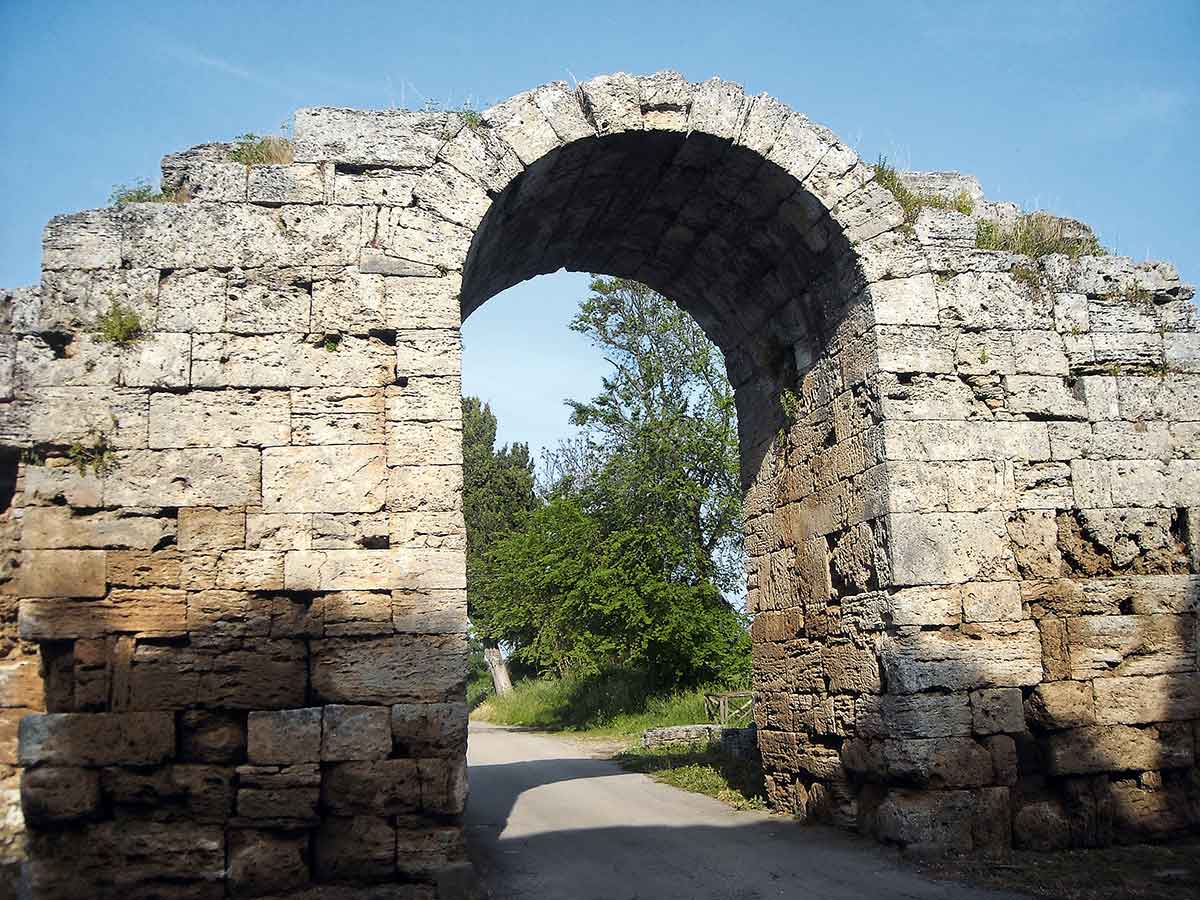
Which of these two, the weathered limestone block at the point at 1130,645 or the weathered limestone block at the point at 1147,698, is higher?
the weathered limestone block at the point at 1130,645

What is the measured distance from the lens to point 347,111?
22.6ft

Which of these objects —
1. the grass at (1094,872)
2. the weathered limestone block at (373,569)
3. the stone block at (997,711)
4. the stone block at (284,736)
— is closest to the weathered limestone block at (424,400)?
the weathered limestone block at (373,569)

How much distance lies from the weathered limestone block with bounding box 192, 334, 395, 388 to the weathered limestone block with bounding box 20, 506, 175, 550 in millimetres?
918

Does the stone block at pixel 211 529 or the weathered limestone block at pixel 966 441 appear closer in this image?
the stone block at pixel 211 529

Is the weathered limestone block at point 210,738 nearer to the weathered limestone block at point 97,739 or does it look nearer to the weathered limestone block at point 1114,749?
the weathered limestone block at point 97,739

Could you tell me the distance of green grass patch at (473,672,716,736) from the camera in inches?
735

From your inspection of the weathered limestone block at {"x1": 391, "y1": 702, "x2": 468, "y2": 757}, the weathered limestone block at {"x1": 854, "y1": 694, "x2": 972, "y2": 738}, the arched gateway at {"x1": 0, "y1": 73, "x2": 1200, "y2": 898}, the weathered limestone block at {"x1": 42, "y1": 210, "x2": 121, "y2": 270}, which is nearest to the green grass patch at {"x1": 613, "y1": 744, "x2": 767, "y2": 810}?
the arched gateway at {"x1": 0, "y1": 73, "x2": 1200, "y2": 898}

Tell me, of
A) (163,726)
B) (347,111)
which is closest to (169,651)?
(163,726)

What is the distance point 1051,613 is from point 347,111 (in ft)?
19.9

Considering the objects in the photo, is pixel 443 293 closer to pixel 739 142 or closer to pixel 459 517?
pixel 459 517

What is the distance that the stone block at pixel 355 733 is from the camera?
Answer: 19.4ft

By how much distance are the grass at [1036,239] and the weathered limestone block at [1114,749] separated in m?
3.60

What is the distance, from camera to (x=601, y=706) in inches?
858

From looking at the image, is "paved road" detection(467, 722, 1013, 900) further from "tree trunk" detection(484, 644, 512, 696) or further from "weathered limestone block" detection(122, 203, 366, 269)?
"tree trunk" detection(484, 644, 512, 696)
